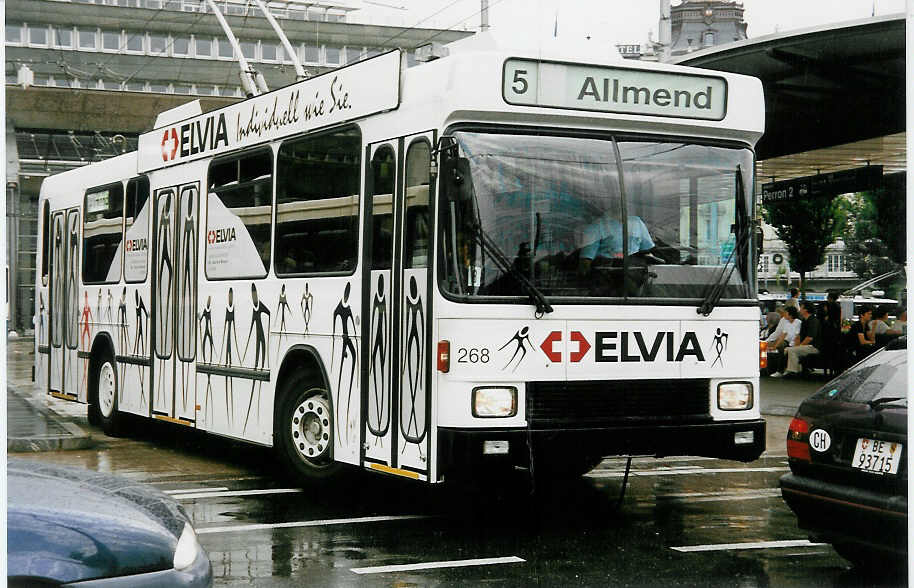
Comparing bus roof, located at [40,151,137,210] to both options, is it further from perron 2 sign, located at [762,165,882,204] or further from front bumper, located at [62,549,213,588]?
perron 2 sign, located at [762,165,882,204]

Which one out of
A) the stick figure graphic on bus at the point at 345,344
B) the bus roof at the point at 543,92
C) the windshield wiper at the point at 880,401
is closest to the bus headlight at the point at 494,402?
the stick figure graphic on bus at the point at 345,344

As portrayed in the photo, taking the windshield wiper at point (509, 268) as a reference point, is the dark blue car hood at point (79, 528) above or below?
below

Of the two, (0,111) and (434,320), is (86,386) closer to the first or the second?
(434,320)

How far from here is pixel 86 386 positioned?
47.0 feet

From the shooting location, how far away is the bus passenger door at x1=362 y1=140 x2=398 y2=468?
8492 millimetres

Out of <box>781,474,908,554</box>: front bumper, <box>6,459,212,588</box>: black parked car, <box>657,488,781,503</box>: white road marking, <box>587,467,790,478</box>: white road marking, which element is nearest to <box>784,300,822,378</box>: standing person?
<box>587,467,790,478</box>: white road marking

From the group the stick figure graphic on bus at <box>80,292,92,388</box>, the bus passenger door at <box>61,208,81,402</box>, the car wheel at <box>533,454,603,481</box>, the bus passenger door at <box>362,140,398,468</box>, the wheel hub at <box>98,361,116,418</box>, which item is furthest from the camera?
the bus passenger door at <box>61,208,81,402</box>

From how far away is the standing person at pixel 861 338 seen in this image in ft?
63.3

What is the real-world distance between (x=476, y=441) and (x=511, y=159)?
67.4 inches

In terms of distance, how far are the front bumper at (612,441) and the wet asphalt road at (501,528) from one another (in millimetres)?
524

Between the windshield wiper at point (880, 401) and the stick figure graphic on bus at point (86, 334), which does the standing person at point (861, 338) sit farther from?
the windshield wiper at point (880, 401)

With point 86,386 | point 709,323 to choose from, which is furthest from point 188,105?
point 709,323

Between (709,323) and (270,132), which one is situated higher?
(270,132)

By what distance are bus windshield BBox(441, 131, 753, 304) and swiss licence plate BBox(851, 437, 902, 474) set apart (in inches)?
85.9
